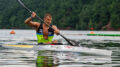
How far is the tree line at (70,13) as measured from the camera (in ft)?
382

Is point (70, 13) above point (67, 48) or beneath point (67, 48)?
above

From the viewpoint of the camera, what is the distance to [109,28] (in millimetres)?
110812

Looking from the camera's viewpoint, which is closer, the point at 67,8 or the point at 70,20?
the point at 70,20

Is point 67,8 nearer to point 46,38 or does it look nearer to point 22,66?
point 46,38

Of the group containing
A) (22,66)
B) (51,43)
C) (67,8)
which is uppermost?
(67,8)

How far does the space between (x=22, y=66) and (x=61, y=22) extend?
123453mm

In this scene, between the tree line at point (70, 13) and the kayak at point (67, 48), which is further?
the tree line at point (70, 13)

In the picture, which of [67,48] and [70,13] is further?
[70,13]

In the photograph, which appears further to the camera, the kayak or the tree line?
the tree line

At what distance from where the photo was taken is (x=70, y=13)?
14275 cm

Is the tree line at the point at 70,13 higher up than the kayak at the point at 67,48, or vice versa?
the tree line at the point at 70,13

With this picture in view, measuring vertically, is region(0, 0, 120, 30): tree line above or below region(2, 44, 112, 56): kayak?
above

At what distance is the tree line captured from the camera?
382 feet

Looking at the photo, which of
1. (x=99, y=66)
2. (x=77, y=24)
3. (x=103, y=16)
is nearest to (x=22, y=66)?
(x=99, y=66)
